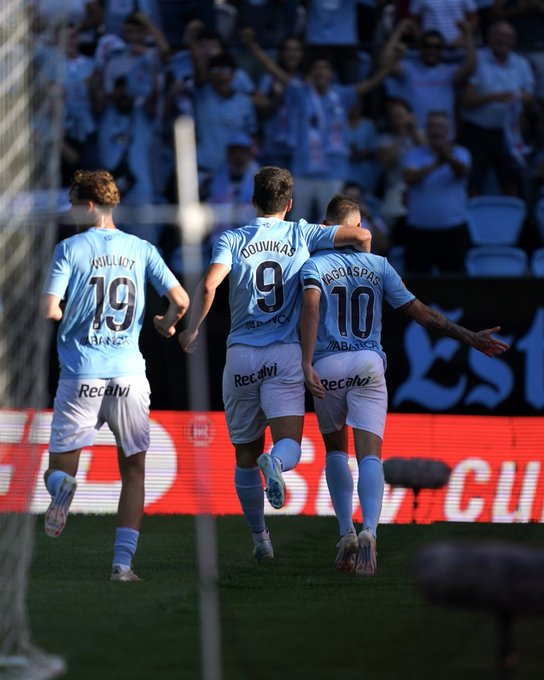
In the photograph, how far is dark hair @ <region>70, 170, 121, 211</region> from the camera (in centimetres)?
695

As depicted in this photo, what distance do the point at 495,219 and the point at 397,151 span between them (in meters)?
1.23

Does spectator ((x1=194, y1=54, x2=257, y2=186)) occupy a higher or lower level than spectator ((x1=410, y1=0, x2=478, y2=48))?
lower

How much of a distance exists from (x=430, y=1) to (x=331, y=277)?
776 cm

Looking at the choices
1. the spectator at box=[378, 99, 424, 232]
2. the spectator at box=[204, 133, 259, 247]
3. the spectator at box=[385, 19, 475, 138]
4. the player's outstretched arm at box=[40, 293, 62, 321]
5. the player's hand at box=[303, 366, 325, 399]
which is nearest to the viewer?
the player's outstretched arm at box=[40, 293, 62, 321]

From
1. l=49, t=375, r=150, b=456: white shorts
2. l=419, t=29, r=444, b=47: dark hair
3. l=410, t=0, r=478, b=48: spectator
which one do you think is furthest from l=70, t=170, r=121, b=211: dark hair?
l=410, t=0, r=478, b=48: spectator

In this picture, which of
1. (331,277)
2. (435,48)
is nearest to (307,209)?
(435,48)

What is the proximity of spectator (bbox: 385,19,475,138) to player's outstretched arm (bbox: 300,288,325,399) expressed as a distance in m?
6.81

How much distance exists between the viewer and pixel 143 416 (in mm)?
7035

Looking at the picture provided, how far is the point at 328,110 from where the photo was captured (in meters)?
13.5

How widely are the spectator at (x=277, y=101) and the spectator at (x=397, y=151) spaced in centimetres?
101

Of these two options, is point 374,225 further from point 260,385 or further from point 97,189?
point 97,189

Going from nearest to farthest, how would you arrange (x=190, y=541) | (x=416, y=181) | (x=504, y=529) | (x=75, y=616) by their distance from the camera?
1. (x=75, y=616)
2. (x=190, y=541)
3. (x=504, y=529)
4. (x=416, y=181)

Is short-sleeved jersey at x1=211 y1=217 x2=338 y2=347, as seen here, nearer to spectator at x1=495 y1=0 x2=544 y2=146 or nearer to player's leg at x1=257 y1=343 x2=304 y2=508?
player's leg at x1=257 y1=343 x2=304 y2=508

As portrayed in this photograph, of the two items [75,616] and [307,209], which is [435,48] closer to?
[307,209]
